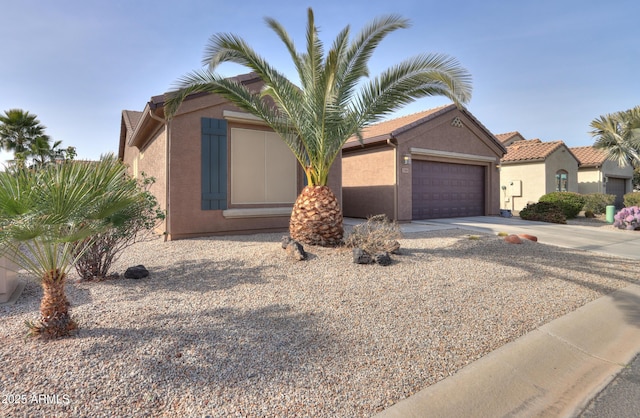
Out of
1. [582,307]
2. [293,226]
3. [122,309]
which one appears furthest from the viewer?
[293,226]

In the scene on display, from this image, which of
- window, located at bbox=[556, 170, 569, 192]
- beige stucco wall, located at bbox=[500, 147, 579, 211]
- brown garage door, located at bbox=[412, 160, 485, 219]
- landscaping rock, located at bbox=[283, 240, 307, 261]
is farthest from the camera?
window, located at bbox=[556, 170, 569, 192]

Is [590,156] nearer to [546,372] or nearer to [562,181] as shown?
[562,181]

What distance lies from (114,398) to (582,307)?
5.67 m

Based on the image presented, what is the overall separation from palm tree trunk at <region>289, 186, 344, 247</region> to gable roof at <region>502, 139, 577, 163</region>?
1709 cm

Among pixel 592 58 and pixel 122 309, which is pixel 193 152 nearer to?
pixel 122 309

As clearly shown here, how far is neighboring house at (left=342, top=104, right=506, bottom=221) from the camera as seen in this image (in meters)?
13.4

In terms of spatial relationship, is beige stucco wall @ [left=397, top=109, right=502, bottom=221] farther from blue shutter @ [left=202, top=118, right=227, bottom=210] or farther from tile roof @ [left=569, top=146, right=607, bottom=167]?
A: tile roof @ [left=569, top=146, right=607, bottom=167]

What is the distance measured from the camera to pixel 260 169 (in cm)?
1009

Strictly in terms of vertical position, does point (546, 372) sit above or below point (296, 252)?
below

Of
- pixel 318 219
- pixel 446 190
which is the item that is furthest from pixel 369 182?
pixel 318 219

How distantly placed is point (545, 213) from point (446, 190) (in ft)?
14.2

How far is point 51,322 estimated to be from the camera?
311 centimetres

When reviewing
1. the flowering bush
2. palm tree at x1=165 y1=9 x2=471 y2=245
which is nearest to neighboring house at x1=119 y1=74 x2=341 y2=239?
palm tree at x1=165 y1=9 x2=471 y2=245

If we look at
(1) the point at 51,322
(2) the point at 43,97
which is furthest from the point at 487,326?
(2) the point at 43,97
